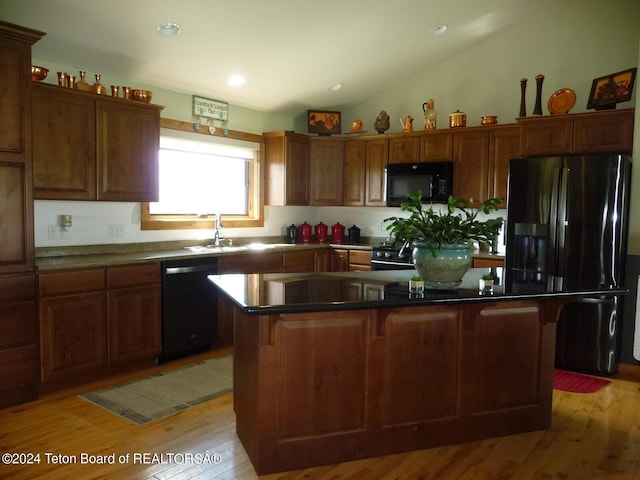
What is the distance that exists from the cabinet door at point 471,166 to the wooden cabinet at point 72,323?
3516mm

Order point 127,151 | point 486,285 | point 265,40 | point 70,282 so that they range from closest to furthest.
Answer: point 486,285 → point 70,282 → point 127,151 → point 265,40

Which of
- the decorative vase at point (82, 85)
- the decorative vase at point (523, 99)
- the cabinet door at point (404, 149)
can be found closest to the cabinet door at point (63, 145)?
the decorative vase at point (82, 85)

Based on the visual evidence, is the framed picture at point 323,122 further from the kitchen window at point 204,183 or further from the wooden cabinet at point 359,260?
the wooden cabinet at point 359,260

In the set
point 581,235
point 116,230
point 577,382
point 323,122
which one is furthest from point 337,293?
point 323,122

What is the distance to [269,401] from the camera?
2295 millimetres

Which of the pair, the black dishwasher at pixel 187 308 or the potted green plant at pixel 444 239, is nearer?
the potted green plant at pixel 444 239

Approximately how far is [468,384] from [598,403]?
134 centimetres

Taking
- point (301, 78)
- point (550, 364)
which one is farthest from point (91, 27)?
point (550, 364)

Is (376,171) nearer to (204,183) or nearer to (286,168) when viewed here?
(286,168)

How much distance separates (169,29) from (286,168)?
81.7 inches

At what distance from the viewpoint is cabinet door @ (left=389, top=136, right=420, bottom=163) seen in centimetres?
539

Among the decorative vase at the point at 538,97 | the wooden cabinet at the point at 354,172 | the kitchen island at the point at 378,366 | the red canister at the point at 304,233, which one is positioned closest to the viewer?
the kitchen island at the point at 378,366

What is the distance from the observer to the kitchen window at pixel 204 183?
15.6 feet

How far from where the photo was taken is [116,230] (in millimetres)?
4316
